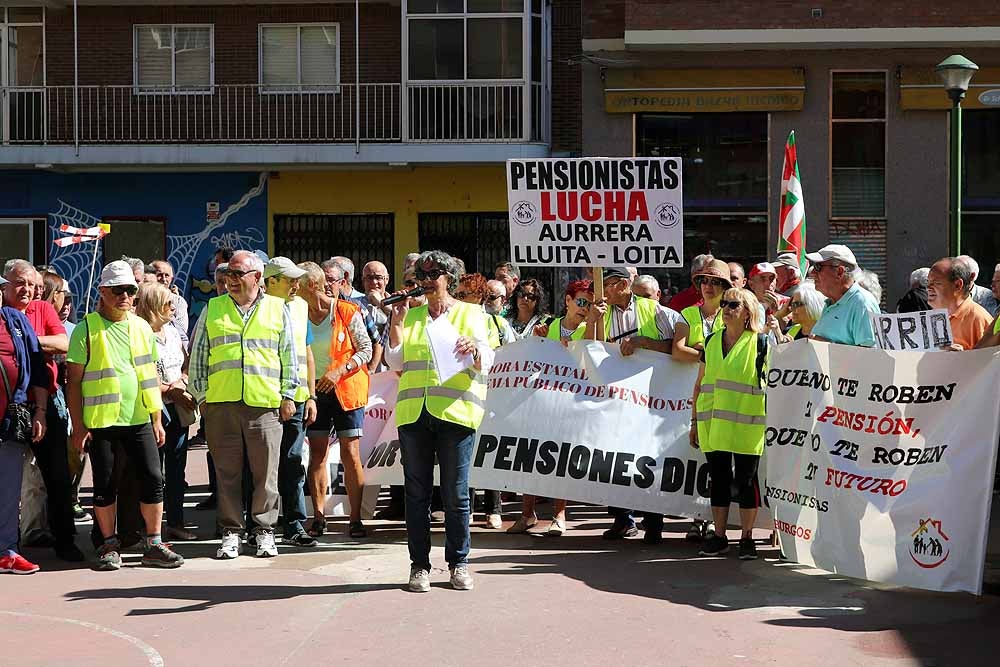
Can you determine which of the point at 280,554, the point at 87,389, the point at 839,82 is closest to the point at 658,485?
the point at 280,554

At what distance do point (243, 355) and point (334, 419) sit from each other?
1200mm

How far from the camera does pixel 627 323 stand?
10461 millimetres

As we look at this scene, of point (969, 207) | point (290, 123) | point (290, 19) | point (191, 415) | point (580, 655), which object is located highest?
point (290, 19)

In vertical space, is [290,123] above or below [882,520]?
above

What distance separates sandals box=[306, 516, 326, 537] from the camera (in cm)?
1041

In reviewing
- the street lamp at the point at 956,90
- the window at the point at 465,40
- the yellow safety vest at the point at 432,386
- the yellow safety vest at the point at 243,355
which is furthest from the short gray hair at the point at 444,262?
the window at the point at 465,40

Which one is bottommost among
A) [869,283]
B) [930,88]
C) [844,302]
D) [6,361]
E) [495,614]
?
[495,614]

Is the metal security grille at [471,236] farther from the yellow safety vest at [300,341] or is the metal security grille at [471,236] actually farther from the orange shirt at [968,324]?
the orange shirt at [968,324]

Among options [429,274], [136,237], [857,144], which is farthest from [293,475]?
A: [136,237]

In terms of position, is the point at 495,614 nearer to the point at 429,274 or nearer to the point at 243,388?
the point at 429,274

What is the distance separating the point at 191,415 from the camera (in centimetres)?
1059

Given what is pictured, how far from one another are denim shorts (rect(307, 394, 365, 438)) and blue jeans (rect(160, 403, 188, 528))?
40.3 inches

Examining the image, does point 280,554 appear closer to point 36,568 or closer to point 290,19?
point 36,568

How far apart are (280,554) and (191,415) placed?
1527 millimetres
